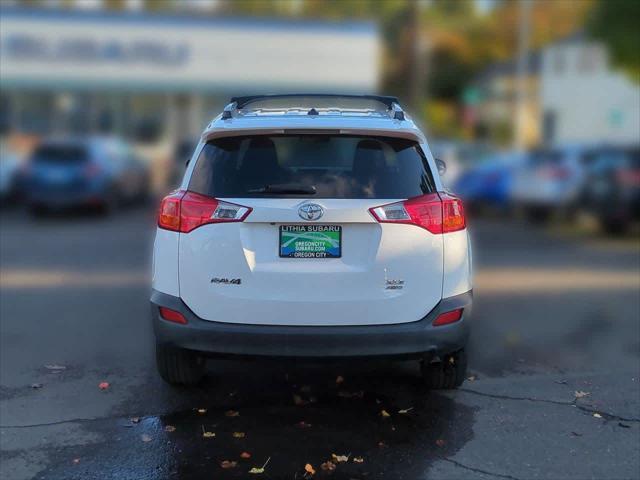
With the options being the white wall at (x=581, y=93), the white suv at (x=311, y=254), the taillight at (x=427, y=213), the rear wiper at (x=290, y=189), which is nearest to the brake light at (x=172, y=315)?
the white suv at (x=311, y=254)

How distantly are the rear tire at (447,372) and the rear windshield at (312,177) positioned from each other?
3.97ft

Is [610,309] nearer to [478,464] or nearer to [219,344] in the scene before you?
[478,464]

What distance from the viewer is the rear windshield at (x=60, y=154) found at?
17.0 metres

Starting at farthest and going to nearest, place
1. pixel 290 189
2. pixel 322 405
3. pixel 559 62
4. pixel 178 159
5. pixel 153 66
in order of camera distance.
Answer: pixel 559 62, pixel 153 66, pixel 178 159, pixel 322 405, pixel 290 189

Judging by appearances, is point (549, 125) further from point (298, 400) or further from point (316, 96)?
point (298, 400)

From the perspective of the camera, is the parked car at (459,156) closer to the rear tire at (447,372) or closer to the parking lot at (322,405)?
the parking lot at (322,405)

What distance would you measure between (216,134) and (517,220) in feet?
46.7

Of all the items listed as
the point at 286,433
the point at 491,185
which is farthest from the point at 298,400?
the point at 491,185

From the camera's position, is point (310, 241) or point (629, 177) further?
point (629, 177)

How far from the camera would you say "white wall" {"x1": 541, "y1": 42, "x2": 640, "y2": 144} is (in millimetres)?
44031

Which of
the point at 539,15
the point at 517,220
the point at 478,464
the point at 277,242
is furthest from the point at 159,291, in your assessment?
the point at 539,15

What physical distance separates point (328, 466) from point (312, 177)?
5.87 ft

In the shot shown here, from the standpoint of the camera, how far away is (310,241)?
4.74 metres

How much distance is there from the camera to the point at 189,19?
110ft
